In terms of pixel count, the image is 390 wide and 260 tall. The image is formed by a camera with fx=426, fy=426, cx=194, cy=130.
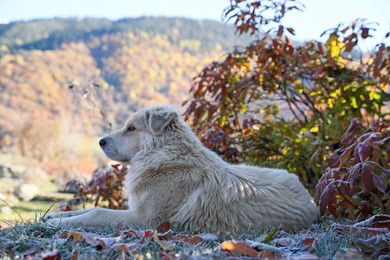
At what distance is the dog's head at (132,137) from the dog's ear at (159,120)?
0.05 ft

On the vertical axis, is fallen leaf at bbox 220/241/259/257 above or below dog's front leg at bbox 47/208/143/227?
above

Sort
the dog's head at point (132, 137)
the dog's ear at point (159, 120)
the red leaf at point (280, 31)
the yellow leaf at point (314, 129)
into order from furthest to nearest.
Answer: the yellow leaf at point (314, 129) → the red leaf at point (280, 31) → the dog's head at point (132, 137) → the dog's ear at point (159, 120)

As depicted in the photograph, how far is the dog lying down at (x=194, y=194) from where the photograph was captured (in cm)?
407

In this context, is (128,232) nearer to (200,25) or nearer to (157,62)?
(157,62)

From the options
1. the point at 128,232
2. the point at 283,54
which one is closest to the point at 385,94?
the point at 283,54

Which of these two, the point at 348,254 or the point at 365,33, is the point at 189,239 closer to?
the point at 348,254

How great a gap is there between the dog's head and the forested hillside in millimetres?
20367

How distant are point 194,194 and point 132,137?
4.07 ft

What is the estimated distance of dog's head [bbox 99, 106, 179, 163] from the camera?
4934mm

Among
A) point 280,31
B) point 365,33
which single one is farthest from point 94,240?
point 365,33

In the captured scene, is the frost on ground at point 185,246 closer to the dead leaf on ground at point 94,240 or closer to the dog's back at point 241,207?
the dead leaf on ground at point 94,240

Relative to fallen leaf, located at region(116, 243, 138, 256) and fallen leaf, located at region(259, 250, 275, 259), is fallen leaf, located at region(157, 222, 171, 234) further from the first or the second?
fallen leaf, located at region(259, 250, 275, 259)

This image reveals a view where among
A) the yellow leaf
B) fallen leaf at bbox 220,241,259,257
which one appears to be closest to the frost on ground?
fallen leaf at bbox 220,241,259,257

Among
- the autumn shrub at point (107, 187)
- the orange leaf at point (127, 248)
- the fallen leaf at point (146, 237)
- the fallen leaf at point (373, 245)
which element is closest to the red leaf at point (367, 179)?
the fallen leaf at point (373, 245)
